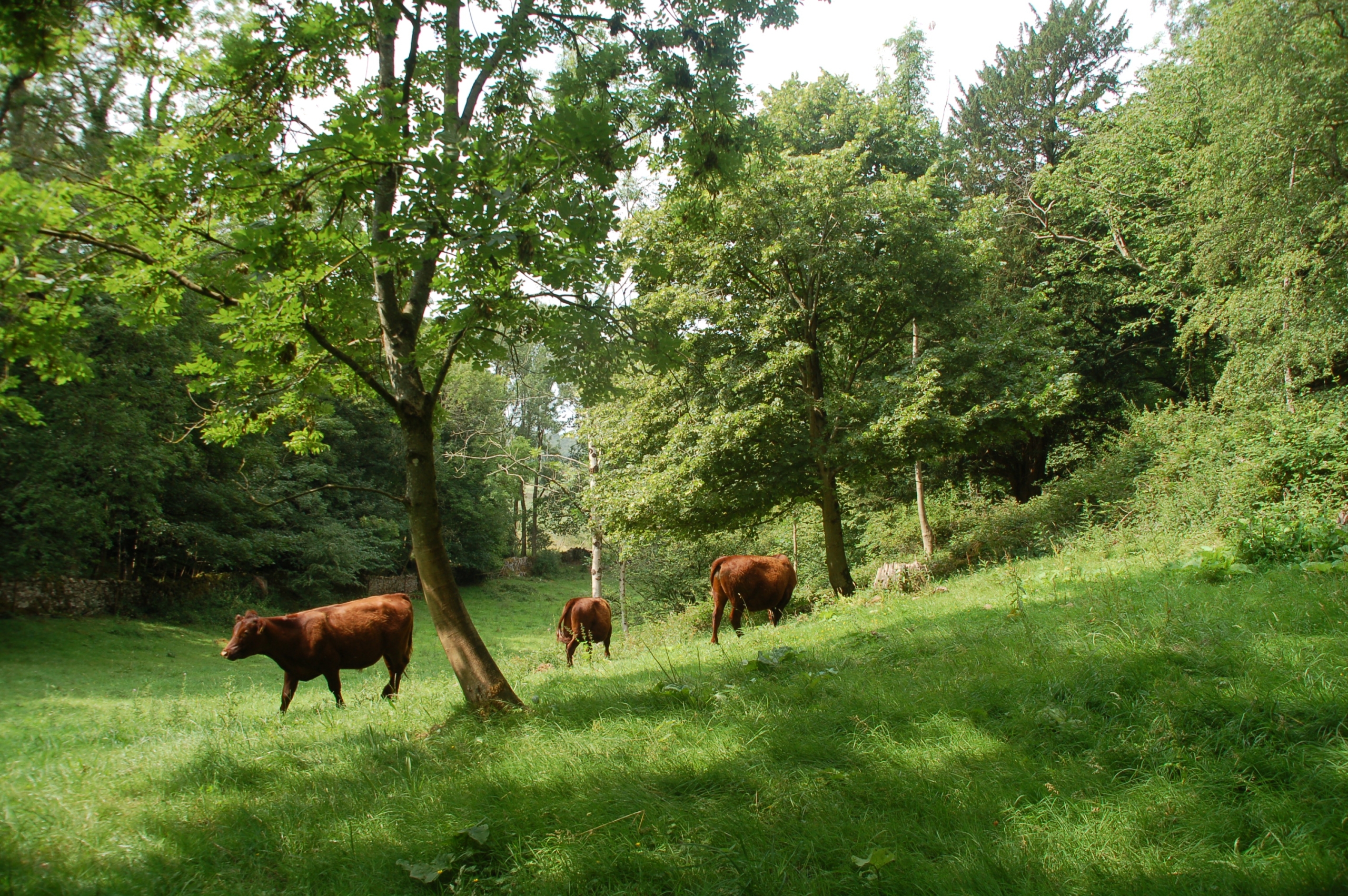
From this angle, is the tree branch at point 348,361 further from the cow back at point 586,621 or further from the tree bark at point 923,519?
the tree bark at point 923,519

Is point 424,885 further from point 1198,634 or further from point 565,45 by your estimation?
point 565,45

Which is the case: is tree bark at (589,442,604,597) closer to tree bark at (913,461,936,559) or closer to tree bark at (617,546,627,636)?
tree bark at (617,546,627,636)

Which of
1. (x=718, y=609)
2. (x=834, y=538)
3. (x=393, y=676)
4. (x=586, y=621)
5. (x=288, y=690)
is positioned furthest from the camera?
(x=834, y=538)

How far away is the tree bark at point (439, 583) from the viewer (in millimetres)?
6215

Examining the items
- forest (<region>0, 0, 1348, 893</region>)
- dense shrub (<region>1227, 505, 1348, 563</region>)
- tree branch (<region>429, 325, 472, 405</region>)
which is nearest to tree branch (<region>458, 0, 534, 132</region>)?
Answer: forest (<region>0, 0, 1348, 893</region>)

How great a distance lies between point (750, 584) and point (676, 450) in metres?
4.57

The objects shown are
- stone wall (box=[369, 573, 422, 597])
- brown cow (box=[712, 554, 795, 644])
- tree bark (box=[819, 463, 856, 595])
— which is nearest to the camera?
brown cow (box=[712, 554, 795, 644])

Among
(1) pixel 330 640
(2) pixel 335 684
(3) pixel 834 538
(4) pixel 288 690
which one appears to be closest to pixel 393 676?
(2) pixel 335 684

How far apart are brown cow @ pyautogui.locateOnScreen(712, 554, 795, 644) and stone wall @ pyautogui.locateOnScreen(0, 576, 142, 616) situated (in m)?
19.7

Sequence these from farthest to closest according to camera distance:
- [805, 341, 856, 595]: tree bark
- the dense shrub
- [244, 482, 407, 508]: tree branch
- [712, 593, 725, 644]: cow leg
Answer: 1. [805, 341, 856, 595]: tree bark
2. [712, 593, 725, 644]: cow leg
3. the dense shrub
4. [244, 482, 407, 508]: tree branch

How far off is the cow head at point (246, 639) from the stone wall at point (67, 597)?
1600cm

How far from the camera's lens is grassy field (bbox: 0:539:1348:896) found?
3.02 meters

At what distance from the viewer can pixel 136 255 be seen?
17.3 ft

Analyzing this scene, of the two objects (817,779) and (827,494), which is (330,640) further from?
(827,494)
